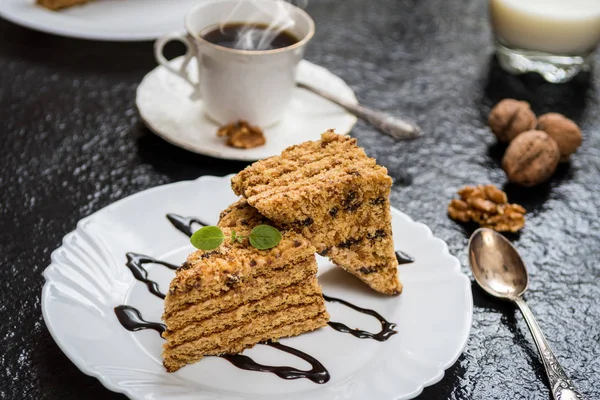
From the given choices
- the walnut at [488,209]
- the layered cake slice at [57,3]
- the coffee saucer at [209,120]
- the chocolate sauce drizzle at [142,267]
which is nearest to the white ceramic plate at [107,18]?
the layered cake slice at [57,3]

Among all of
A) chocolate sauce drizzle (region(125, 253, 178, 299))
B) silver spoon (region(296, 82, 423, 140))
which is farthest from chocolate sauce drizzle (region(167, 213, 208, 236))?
silver spoon (region(296, 82, 423, 140))

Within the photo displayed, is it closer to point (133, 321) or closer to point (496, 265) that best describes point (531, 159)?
point (496, 265)

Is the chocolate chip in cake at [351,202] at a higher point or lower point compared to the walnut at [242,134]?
higher

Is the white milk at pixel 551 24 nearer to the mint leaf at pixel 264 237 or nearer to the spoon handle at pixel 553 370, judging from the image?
the spoon handle at pixel 553 370

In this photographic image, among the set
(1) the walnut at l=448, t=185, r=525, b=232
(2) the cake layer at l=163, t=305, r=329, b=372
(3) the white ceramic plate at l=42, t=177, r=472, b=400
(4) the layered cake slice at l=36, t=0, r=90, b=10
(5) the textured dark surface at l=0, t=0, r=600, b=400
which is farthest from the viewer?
(4) the layered cake slice at l=36, t=0, r=90, b=10

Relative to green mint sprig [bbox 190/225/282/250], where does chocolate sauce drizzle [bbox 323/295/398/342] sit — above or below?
below

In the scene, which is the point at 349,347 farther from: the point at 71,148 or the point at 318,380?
the point at 71,148

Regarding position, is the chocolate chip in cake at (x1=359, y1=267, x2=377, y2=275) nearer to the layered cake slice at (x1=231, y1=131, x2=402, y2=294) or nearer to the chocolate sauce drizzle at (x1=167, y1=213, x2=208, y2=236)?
the layered cake slice at (x1=231, y1=131, x2=402, y2=294)

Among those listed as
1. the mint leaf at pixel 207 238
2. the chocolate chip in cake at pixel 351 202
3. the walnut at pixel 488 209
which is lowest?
the walnut at pixel 488 209
